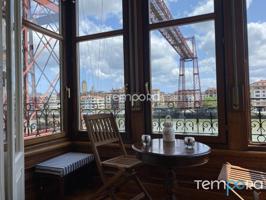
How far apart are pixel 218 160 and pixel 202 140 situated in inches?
10.7

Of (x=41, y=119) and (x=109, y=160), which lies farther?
(x=41, y=119)

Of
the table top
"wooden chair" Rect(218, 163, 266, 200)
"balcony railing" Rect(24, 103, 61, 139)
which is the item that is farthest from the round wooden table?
"balcony railing" Rect(24, 103, 61, 139)

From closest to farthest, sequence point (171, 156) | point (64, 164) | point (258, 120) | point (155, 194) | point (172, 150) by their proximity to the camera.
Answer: point (171, 156) → point (172, 150) → point (258, 120) → point (64, 164) → point (155, 194)

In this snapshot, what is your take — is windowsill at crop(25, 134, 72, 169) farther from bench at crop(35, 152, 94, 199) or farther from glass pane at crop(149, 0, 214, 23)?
glass pane at crop(149, 0, 214, 23)

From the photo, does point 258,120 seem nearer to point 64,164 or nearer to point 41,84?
point 64,164

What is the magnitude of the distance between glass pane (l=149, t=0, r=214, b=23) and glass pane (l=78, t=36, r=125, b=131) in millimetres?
567

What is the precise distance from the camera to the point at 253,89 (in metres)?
2.52

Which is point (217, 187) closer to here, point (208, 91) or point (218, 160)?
point (218, 160)

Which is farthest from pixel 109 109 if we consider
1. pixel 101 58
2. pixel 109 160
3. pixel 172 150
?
pixel 172 150

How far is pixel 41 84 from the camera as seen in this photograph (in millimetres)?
3029

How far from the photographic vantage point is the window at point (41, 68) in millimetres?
2811

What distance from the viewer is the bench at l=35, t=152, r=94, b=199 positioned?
254 centimetres

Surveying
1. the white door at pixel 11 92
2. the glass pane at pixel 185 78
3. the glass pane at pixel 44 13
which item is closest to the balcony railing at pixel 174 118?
the glass pane at pixel 185 78

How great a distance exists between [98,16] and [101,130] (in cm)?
167
